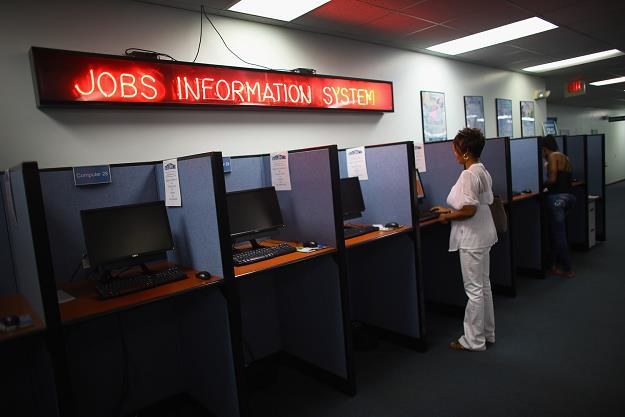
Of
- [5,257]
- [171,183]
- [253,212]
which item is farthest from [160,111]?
[5,257]

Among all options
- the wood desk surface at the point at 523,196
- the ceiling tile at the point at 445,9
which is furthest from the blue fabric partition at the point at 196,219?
the wood desk surface at the point at 523,196

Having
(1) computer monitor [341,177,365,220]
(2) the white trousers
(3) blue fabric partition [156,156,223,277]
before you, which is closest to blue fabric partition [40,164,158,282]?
(3) blue fabric partition [156,156,223,277]

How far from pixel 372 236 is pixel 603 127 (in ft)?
52.7

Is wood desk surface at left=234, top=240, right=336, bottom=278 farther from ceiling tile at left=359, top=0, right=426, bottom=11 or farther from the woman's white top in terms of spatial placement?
ceiling tile at left=359, top=0, right=426, bottom=11

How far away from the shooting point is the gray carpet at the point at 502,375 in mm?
2045

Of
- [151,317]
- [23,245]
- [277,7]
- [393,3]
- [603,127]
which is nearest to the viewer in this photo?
[23,245]

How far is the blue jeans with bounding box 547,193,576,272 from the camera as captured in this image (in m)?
3.97

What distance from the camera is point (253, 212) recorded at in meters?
2.34

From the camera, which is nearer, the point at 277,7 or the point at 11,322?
the point at 11,322

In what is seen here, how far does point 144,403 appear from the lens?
223 centimetres

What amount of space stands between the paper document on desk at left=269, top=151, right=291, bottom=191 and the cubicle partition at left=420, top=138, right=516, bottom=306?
122 cm

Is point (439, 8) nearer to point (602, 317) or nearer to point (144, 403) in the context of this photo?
point (602, 317)

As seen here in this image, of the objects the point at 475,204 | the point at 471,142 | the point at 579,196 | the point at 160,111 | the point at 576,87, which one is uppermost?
the point at 576,87

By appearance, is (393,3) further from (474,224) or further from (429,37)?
(474,224)
